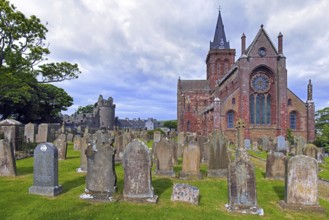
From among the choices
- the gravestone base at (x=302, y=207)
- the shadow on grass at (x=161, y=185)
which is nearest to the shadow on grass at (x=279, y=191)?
the gravestone base at (x=302, y=207)

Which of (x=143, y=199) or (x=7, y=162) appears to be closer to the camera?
(x=143, y=199)

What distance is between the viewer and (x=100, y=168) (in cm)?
677

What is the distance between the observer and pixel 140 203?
21.2ft

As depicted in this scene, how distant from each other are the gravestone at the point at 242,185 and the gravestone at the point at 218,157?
3.79 m

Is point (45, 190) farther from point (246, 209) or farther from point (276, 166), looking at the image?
point (276, 166)

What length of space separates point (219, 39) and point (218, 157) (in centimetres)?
4871

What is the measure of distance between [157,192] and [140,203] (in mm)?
1118

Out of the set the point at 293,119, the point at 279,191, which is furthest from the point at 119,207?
the point at 293,119

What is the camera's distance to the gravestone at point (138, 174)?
258 inches

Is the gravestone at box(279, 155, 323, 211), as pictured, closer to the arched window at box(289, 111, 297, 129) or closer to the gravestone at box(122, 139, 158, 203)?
the gravestone at box(122, 139, 158, 203)

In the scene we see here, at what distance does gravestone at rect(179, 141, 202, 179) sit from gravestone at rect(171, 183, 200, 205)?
2774 mm

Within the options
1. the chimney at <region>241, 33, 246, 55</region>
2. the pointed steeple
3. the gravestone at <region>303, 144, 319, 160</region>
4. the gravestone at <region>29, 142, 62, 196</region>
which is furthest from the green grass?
the pointed steeple

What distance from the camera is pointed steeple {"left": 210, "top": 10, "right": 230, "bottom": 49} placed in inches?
2114

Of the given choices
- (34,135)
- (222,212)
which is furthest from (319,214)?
(34,135)
